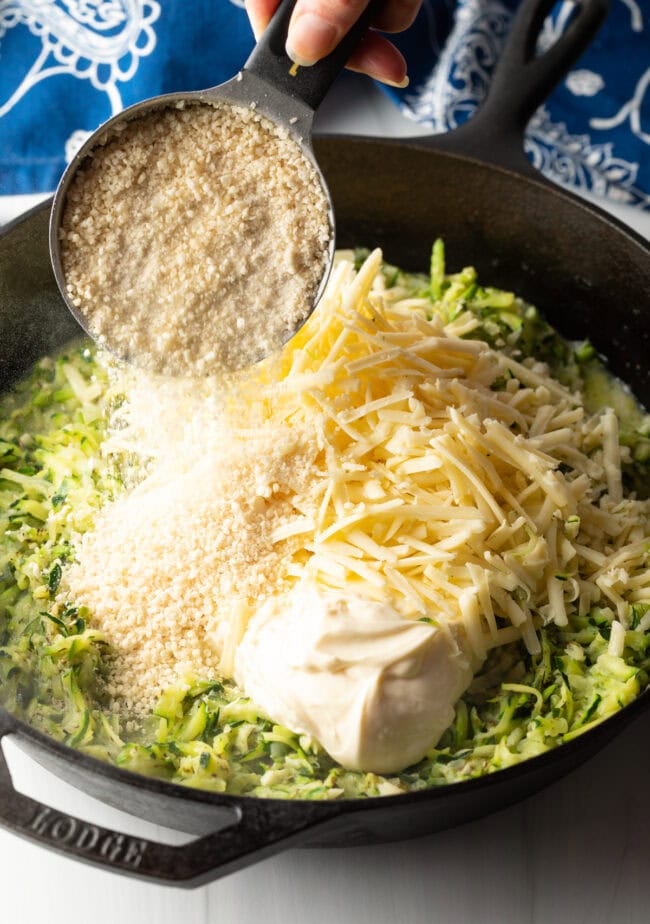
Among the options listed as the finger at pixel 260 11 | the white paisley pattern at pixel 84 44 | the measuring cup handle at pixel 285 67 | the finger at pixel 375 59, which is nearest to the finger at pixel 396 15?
the finger at pixel 375 59

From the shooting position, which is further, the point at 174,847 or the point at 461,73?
the point at 461,73

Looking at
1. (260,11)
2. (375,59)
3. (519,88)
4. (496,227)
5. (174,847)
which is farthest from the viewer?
(496,227)

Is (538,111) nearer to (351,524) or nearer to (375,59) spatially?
(375,59)

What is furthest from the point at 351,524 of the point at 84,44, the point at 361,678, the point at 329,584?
the point at 84,44

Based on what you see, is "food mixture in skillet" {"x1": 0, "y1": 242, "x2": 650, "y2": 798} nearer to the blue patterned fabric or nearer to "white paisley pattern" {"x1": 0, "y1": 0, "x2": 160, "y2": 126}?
the blue patterned fabric

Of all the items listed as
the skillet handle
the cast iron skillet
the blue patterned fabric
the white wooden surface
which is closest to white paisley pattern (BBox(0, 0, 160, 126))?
the blue patterned fabric

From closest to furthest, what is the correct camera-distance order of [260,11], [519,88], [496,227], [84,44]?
[260,11], [519,88], [496,227], [84,44]

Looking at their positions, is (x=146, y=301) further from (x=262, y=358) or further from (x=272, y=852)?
(x=272, y=852)
